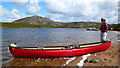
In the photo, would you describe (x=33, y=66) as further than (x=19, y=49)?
No

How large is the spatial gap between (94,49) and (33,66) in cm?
747

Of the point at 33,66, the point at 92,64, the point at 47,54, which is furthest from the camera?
the point at 47,54

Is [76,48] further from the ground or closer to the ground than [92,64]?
further from the ground

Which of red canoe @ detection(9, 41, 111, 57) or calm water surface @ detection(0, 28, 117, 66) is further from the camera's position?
red canoe @ detection(9, 41, 111, 57)

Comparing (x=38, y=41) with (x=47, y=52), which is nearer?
(x=47, y=52)

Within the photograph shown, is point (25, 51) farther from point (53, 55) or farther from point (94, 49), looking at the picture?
point (94, 49)

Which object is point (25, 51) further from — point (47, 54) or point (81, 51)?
point (81, 51)

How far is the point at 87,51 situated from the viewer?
41.8ft

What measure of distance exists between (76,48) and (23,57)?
603cm

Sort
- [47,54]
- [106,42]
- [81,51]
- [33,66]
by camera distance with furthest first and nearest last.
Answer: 1. [106,42]
2. [81,51]
3. [47,54]
4. [33,66]

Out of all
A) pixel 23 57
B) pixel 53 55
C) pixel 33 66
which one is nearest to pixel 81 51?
pixel 53 55

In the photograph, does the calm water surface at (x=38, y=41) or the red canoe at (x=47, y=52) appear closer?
the calm water surface at (x=38, y=41)

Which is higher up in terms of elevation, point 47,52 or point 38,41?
point 47,52

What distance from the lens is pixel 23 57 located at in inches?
477
